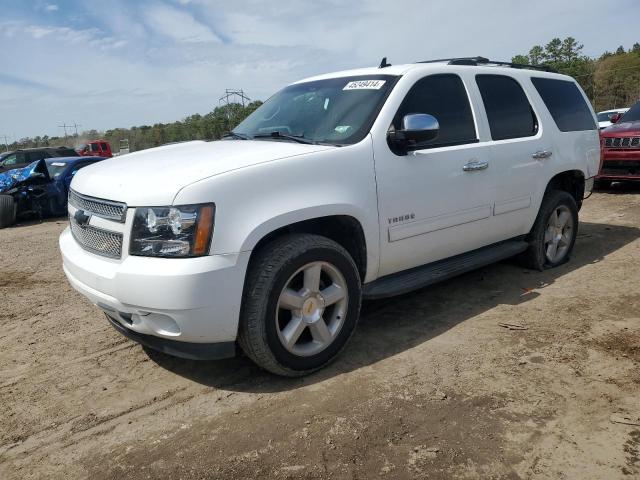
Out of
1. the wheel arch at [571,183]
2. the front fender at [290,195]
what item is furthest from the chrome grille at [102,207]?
the wheel arch at [571,183]

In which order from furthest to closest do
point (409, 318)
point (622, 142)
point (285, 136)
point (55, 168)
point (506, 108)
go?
point (55, 168), point (622, 142), point (506, 108), point (409, 318), point (285, 136)

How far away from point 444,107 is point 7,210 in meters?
9.05

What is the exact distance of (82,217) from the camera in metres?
3.12

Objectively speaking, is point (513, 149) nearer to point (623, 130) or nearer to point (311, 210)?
point (311, 210)

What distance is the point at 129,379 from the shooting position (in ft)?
10.7

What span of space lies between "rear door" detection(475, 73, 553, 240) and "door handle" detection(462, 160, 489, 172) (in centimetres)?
15

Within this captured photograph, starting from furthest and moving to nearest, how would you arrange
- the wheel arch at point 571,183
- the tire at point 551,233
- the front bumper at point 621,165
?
1. the front bumper at point 621,165
2. the wheel arch at point 571,183
3. the tire at point 551,233

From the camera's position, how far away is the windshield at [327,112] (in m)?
3.47

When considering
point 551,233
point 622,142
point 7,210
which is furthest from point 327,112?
point 7,210

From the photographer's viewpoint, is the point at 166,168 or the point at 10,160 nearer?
the point at 166,168

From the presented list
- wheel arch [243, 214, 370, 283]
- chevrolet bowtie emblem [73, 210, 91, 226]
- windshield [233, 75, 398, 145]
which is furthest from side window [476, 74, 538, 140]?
chevrolet bowtie emblem [73, 210, 91, 226]

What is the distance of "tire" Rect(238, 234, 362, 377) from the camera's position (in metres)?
2.83

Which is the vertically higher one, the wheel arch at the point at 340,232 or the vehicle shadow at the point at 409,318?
the wheel arch at the point at 340,232

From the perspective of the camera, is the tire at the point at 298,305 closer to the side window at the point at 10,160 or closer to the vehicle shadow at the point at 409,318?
the vehicle shadow at the point at 409,318
